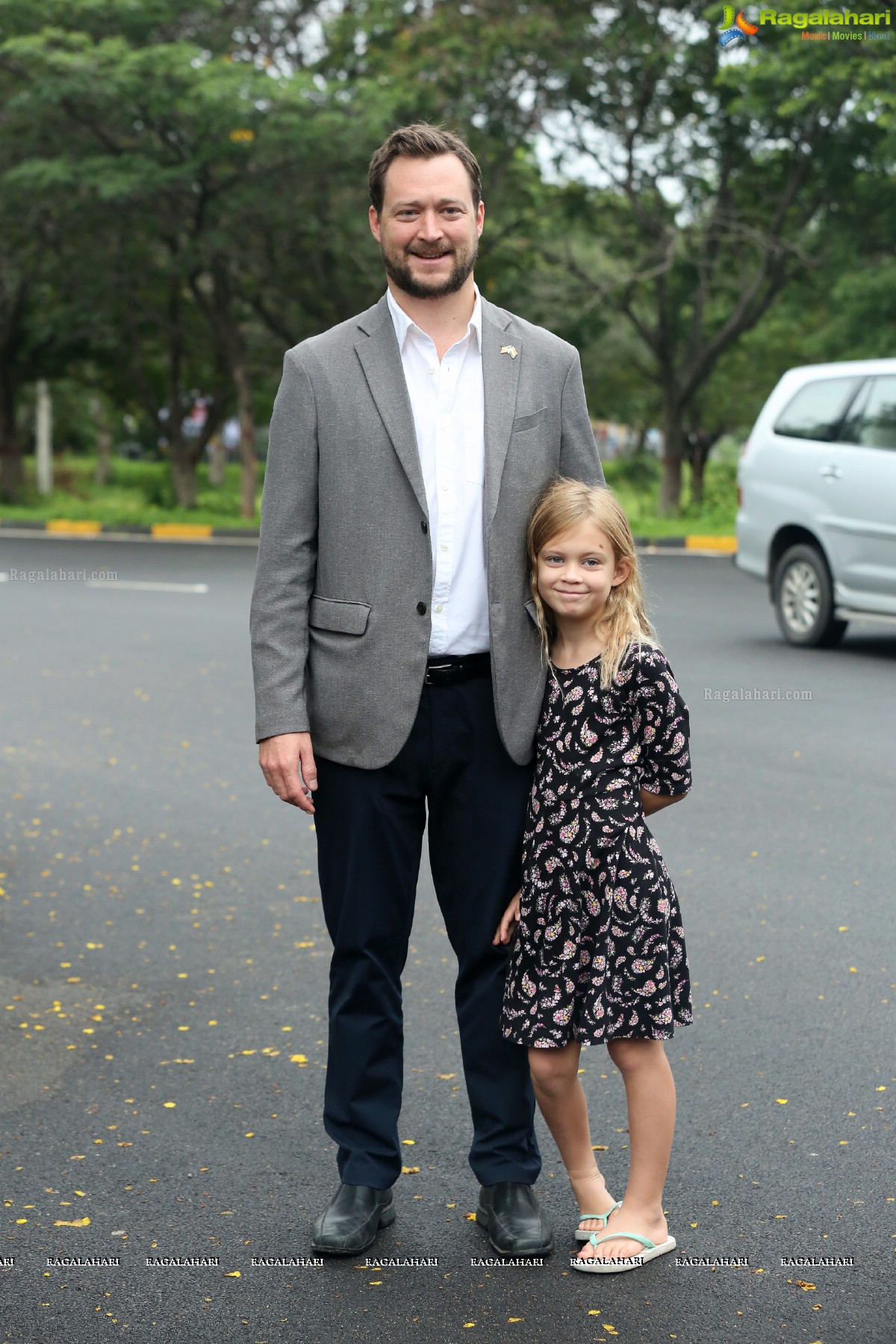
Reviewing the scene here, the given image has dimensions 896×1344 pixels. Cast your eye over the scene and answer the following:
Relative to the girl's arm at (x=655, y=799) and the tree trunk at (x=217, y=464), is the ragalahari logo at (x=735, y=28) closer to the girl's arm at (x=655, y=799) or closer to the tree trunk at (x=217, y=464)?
the girl's arm at (x=655, y=799)

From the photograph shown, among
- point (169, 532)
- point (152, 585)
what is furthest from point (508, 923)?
point (169, 532)

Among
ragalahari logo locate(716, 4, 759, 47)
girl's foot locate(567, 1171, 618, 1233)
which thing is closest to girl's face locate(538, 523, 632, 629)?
girl's foot locate(567, 1171, 618, 1233)

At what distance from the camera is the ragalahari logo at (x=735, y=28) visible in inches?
814

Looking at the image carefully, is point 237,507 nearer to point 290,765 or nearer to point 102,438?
point 102,438

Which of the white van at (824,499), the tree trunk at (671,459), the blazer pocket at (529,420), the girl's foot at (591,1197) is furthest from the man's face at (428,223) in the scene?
the tree trunk at (671,459)

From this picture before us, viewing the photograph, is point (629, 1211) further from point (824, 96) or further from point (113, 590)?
point (824, 96)

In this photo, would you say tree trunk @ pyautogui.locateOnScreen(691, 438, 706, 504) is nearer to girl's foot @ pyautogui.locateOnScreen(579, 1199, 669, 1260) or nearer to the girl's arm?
the girl's arm

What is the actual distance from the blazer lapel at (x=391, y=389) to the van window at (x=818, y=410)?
329 inches

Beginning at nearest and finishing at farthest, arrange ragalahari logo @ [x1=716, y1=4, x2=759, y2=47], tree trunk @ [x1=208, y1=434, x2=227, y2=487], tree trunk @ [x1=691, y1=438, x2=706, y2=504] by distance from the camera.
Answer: ragalahari logo @ [x1=716, y1=4, x2=759, y2=47] → tree trunk @ [x1=691, y1=438, x2=706, y2=504] → tree trunk @ [x1=208, y1=434, x2=227, y2=487]

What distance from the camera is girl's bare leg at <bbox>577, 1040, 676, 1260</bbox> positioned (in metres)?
3.07

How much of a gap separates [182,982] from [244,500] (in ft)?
70.4

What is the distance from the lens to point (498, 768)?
10.5 feet

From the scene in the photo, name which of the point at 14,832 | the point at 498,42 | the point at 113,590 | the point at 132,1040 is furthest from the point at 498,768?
the point at 498,42

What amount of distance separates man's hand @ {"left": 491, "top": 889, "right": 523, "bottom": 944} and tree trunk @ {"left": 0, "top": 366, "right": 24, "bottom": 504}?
2807cm
